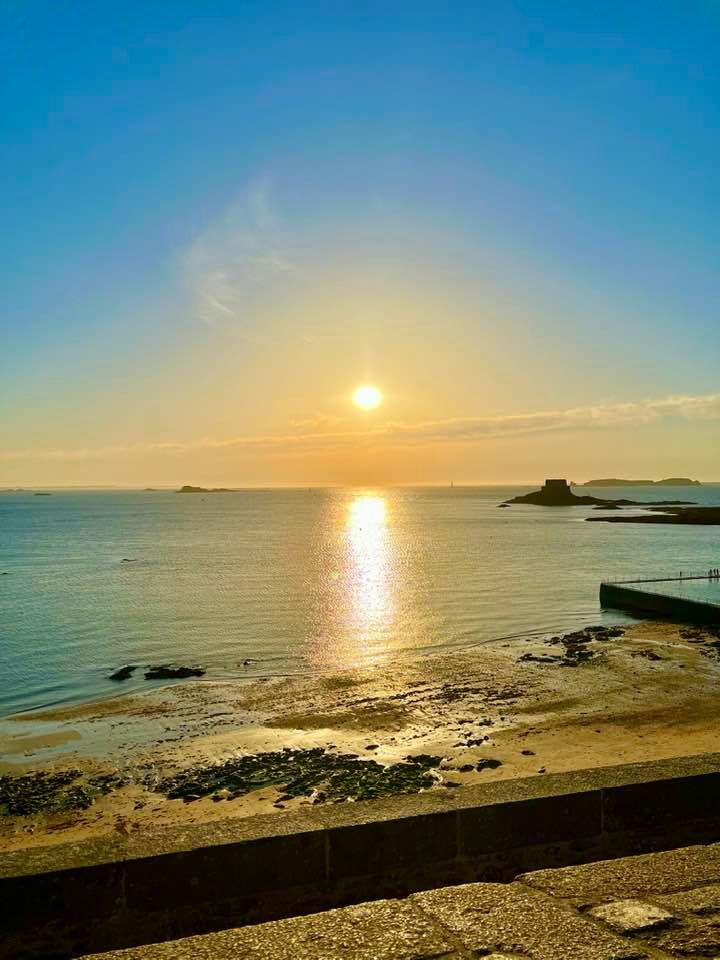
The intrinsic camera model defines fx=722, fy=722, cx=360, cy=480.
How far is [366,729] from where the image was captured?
21.4m

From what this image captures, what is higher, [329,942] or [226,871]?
[329,942]

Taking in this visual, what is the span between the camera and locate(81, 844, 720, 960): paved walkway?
3719 mm

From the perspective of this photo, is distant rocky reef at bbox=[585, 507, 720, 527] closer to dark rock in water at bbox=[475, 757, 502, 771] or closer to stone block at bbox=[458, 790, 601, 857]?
dark rock in water at bbox=[475, 757, 502, 771]

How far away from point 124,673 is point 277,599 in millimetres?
22102

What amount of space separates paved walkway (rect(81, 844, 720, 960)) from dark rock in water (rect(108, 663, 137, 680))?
2833 centimetres

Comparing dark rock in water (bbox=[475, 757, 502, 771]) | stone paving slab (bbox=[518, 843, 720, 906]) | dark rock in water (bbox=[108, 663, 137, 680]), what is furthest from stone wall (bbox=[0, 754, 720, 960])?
dark rock in water (bbox=[108, 663, 137, 680])

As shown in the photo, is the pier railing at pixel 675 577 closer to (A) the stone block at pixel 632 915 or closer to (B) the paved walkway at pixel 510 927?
(B) the paved walkway at pixel 510 927

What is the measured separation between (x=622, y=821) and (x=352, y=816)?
2372 mm

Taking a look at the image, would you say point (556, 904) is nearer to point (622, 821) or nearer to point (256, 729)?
point (622, 821)

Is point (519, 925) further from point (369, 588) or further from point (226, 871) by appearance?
point (369, 588)

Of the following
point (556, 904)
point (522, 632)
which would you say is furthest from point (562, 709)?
point (556, 904)

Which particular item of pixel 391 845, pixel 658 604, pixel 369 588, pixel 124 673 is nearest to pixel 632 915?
pixel 391 845

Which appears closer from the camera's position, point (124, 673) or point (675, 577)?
point (124, 673)

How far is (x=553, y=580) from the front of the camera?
199 ft
